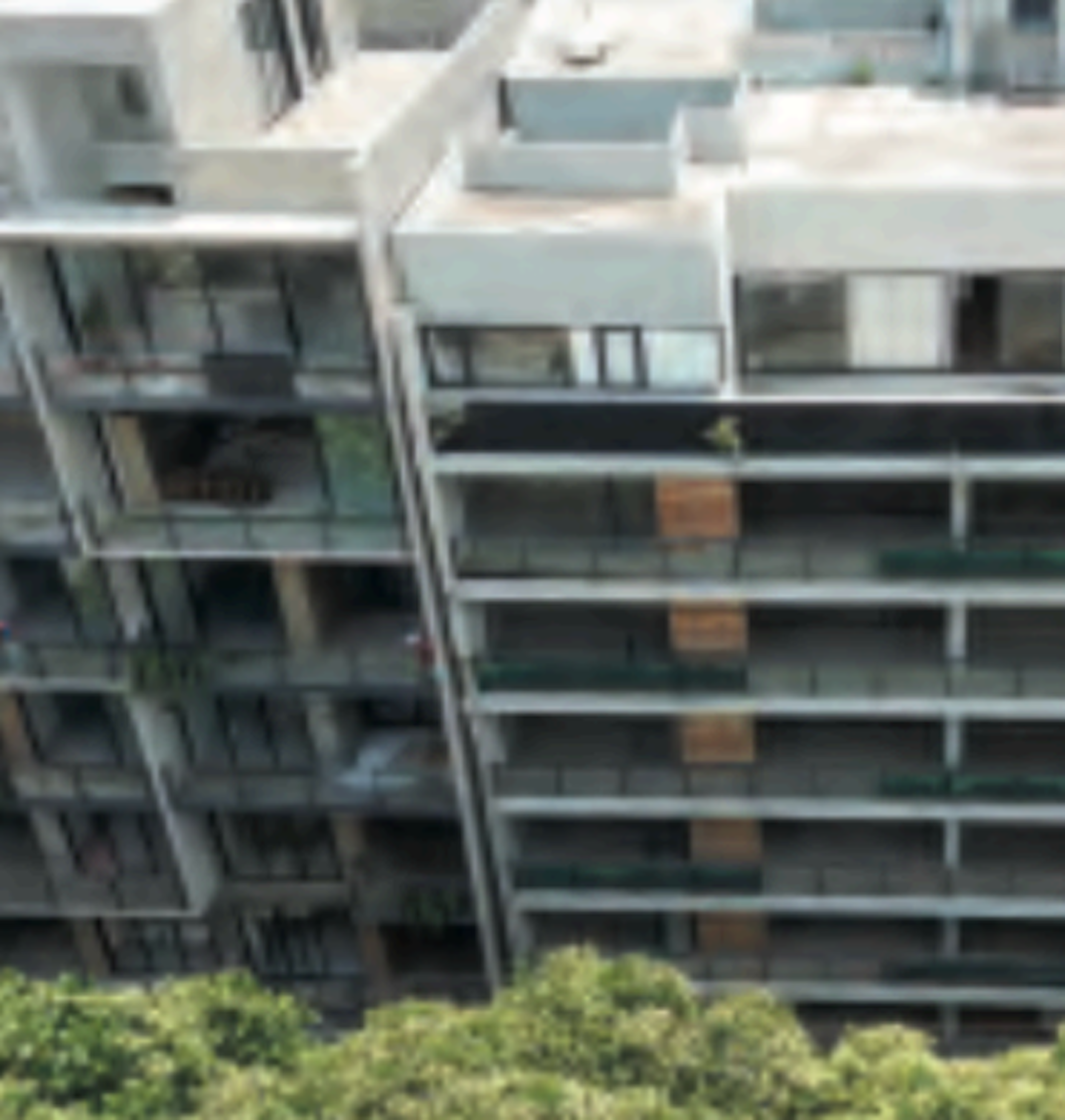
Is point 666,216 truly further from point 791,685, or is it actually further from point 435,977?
point 435,977

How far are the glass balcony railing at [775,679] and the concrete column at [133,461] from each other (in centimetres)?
838

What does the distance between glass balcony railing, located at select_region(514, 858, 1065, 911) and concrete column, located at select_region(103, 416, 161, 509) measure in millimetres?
13104

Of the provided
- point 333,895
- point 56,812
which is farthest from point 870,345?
point 56,812

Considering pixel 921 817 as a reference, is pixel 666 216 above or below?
above

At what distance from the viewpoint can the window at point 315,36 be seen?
137 feet

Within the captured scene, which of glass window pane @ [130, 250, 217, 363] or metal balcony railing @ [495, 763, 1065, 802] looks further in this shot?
metal balcony railing @ [495, 763, 1065, 802]

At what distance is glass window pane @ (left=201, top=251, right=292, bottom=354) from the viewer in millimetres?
36188

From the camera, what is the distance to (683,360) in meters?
35.5

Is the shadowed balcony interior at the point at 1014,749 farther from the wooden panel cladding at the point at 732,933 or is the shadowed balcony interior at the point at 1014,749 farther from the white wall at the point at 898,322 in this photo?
the white wall at the point at 898,322

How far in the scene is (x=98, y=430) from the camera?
3853cm

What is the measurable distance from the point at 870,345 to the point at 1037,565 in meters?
5.81

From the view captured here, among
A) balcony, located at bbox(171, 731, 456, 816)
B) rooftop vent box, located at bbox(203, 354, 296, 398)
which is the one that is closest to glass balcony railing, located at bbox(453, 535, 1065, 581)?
rooftop vent box, located at bbox(203, 354, 296, 398)

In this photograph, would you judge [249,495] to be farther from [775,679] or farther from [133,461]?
[775,679]

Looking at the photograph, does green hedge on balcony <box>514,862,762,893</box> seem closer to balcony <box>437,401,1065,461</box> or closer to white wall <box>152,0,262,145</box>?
balcony <box>437,401,1065,461</box>
